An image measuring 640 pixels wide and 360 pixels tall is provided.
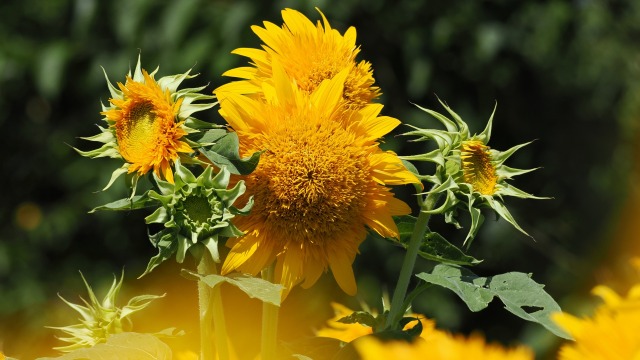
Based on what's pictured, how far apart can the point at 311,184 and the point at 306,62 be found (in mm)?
91

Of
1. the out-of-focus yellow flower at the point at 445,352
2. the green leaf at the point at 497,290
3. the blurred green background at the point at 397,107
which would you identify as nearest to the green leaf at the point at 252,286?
the green leaf at the point at 497,290

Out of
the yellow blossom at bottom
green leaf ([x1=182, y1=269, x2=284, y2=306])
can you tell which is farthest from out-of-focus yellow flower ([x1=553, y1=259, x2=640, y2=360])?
green leaf ([x1=182, y1=269, x2=284, y2=306])

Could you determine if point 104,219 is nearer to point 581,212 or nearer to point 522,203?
point 522,203

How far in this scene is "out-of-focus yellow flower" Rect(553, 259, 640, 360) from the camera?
0.29 metres

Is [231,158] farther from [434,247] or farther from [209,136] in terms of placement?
[434,247]

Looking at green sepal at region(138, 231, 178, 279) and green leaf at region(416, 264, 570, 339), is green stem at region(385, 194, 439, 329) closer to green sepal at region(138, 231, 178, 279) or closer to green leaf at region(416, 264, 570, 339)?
green leaf at region(416, 264, 570, 339)

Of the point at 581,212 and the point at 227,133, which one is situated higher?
the point at 227,133

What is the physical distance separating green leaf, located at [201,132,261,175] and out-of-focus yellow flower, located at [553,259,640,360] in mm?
276

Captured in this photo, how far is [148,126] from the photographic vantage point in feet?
1.93

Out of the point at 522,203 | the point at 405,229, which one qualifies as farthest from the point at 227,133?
the point at 522,203

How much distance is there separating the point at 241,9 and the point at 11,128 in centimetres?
98

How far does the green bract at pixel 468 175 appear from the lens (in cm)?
64

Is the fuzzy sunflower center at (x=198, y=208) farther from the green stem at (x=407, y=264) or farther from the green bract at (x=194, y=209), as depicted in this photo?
the green stem at (x=407, y=264)

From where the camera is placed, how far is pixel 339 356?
53 cm
